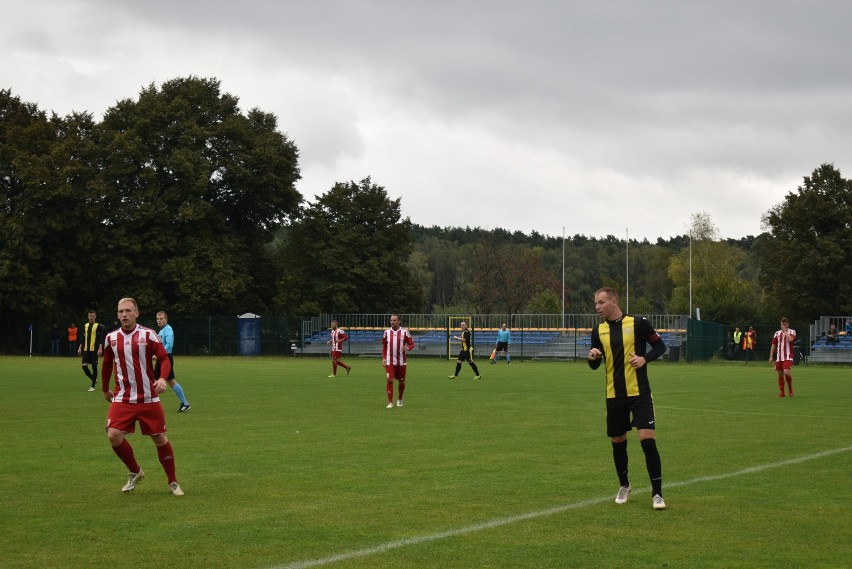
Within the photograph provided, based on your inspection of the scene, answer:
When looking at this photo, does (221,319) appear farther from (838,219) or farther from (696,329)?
(838,219)

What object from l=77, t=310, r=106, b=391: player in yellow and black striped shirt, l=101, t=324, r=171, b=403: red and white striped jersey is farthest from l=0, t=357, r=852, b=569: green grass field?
l=77, t=310, r=106, b=391: player in yellow and black striped shirt

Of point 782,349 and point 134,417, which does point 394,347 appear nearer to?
point 782,349

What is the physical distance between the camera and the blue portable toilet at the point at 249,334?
216 feet

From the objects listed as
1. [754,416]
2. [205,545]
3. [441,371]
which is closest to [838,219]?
[441,371]

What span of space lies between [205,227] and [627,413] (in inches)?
2347

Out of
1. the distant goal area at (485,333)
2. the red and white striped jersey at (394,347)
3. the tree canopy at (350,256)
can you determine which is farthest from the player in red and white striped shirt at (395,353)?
the tree canopy at (350,256)

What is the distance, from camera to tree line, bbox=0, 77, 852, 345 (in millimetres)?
63500

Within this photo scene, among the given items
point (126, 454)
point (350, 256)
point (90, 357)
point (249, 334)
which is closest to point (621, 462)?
point (126, 454)

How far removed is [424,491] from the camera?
11.2 metres

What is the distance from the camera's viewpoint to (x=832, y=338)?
2237 inches

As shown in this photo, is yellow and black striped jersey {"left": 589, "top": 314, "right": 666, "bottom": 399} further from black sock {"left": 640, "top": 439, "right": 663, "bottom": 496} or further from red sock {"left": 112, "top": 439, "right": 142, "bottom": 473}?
red sock {"left": 112, "top": 439, "right": 142, "bottom": 473}

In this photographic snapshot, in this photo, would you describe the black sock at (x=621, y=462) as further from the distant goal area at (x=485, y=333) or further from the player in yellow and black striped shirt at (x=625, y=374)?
the distant goal area at (x=485, y=333)

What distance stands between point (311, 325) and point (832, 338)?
101 feet

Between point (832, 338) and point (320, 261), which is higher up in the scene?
point (320, 261)
